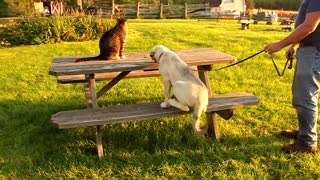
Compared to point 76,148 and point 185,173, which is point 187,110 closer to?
point 185,173

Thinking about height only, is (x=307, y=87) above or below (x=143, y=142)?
above

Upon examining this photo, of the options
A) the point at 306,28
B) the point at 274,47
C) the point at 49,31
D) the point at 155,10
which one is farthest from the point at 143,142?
the point at 155,10

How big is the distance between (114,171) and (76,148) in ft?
2.18

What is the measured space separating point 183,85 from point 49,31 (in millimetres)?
9128

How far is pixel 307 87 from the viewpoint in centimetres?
340

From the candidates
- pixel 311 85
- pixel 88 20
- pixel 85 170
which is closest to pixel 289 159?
pixel 311 85

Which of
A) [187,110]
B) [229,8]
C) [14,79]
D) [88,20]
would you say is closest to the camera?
[187,110]

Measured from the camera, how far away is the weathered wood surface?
324 centimetres

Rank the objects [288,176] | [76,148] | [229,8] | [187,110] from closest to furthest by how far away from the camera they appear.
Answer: [288,176]
[187,110]
[76,148]
[229,8]

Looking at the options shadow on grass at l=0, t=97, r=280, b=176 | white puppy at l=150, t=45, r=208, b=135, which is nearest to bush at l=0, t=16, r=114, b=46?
shadow on grass at l=0, t=97, r=280, b=176

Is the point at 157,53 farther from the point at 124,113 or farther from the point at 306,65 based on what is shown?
the point at 306,65

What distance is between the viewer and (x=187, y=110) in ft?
11.4

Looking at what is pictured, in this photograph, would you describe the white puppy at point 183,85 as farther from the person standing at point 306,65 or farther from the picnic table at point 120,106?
the person standing at point 306,65

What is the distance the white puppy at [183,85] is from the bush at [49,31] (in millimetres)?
8686
